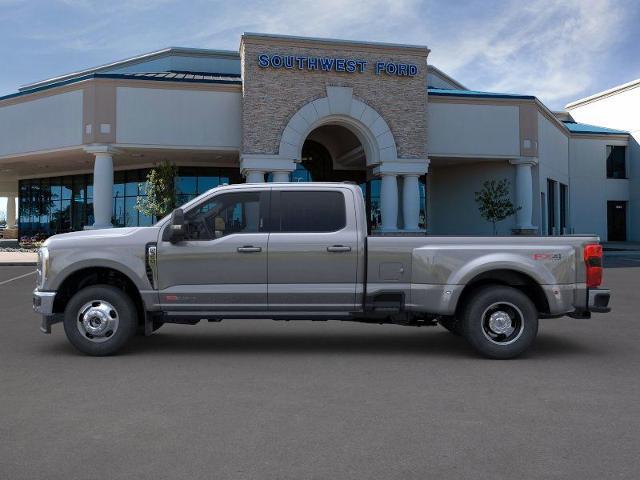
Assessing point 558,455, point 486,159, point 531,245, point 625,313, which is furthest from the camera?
point 486,159

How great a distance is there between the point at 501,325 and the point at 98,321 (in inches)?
190

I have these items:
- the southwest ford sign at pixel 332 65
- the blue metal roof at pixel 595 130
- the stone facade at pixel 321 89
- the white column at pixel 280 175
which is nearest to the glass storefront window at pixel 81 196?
the white column at pixel 280 175

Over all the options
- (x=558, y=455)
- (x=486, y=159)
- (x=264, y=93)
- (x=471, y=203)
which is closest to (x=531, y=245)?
(x=558, y=455)

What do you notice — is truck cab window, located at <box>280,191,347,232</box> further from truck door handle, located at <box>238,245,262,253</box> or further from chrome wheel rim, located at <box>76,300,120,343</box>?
chrome wheel rim, located at <box>76,300,120,343</box>

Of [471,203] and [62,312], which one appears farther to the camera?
[471,203]

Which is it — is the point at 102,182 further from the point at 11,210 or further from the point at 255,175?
the point at 11,210

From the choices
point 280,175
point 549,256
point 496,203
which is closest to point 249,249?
point 549,256

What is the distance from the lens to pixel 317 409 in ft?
17.2

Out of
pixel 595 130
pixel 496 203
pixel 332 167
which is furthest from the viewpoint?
pixel 595 130

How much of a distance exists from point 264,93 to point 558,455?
25700 mm

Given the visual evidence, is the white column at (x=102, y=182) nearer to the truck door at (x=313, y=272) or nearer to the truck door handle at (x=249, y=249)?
the truck door handle at (x=249, y=249)

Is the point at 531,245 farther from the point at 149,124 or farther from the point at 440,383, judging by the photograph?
the point at 149,124

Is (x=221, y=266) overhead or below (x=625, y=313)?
overhead

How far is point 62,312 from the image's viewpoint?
775 centimetres
